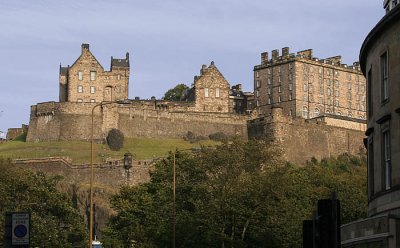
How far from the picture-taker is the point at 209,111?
598ft

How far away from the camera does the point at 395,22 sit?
34.8 metres

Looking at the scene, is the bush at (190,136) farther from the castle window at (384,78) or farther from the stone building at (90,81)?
the castle window at (384,78)

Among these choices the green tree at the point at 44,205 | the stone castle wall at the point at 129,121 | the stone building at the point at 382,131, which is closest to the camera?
the stone building at the point at 382,131

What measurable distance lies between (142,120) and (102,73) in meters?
14.4

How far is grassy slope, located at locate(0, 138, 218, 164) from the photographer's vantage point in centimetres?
15688

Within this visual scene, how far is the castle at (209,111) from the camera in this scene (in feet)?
551

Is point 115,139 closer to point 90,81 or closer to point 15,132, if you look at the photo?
point 90,81

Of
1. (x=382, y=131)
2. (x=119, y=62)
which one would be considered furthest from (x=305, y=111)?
(x=382, y=131)

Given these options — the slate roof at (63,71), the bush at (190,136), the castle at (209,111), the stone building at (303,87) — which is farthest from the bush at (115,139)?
the stone building at (303,87)

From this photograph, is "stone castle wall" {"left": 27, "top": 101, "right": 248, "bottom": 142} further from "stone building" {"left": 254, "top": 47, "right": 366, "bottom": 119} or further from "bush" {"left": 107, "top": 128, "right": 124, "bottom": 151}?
"stone building" {"left": 254, "top": 47, "right": 366, "bottom": 119}

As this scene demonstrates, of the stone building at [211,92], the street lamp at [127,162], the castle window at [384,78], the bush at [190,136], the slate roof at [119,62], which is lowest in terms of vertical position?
the castle window at [384,78]

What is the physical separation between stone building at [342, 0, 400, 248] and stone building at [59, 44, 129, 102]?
140629 mm

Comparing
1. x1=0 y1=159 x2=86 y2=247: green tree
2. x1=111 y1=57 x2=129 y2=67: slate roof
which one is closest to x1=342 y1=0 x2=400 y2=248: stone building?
x1=0 y1=159 x2=86 y2=247: green tree

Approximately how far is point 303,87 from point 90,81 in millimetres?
38648
